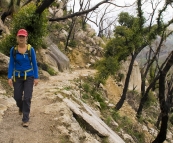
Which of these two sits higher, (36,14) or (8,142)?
(36,14)

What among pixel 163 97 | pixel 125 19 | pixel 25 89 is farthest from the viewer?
pixel 125 19

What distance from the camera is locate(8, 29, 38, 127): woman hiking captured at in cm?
460

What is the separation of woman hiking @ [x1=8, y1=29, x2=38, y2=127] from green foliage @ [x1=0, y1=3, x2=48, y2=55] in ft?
25.5

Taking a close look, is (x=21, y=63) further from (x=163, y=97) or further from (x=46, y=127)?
(x=163, y=97)

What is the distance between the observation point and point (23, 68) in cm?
473

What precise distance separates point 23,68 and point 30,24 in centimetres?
801

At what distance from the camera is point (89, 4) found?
32.7 metres

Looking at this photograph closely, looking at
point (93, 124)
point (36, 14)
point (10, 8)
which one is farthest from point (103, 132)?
point (10, 8)

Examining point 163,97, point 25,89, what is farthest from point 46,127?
point 163,97

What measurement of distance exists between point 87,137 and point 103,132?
2.90ft

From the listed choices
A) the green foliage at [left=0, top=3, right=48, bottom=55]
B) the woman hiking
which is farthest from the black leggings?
the green foliage at [left=0, top=3, right=48, bottom=55]

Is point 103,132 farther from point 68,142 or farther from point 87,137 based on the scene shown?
point 68,142

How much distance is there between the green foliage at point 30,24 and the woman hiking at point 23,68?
7.78 metres

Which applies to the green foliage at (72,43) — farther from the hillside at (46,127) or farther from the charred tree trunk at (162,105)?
the hillside at (46,127)
